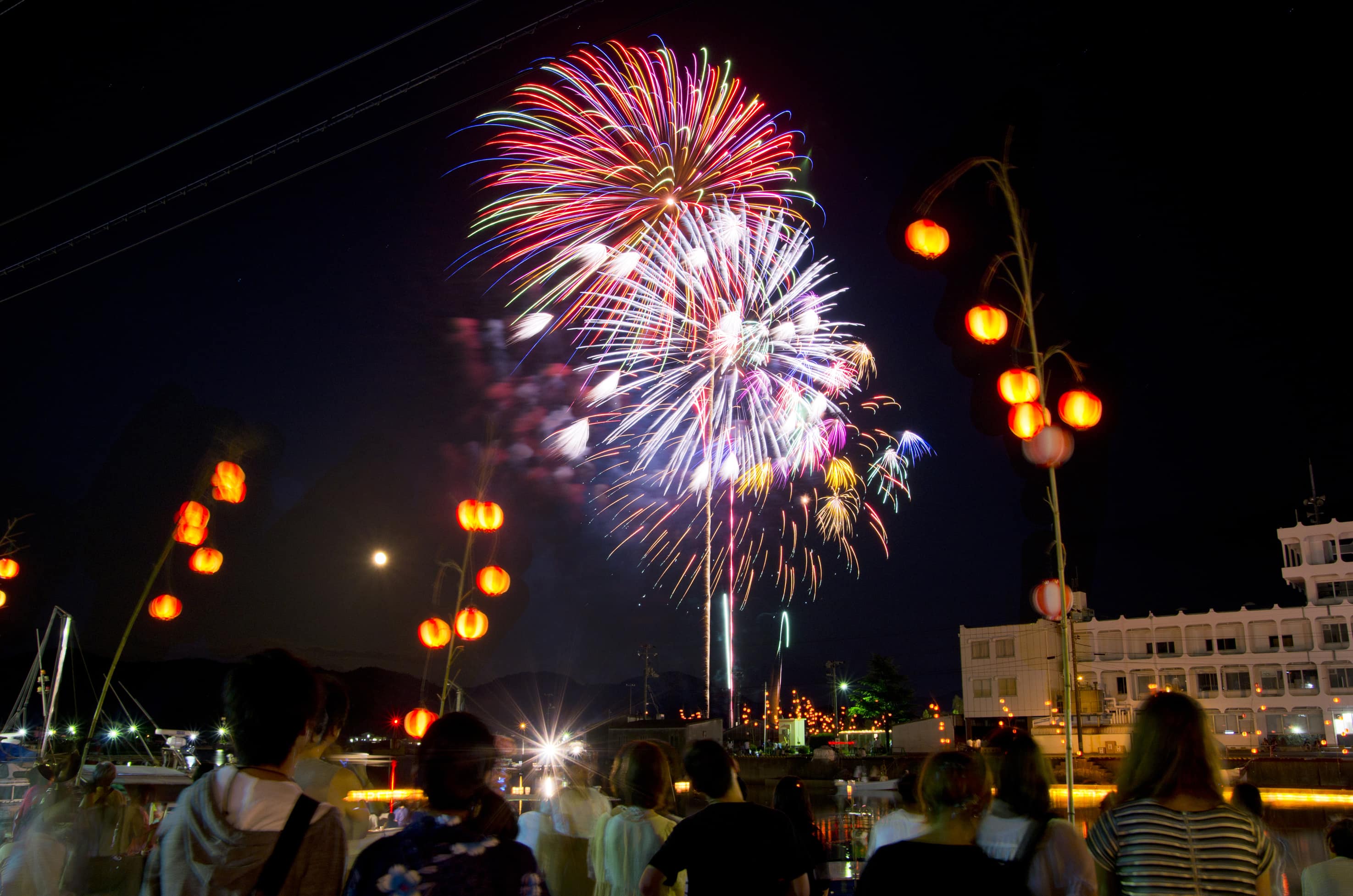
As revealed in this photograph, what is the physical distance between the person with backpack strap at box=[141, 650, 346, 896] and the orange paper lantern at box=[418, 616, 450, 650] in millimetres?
15148

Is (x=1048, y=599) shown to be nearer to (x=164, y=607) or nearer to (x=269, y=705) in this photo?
(x=269, y=705)

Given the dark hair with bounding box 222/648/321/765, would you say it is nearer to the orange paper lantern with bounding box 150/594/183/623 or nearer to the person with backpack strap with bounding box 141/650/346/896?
the person with backpack strap with bounding box 141/650/346/896

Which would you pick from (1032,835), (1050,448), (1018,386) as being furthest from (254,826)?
(1018,386)

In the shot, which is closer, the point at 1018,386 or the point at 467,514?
the point at 1018,386

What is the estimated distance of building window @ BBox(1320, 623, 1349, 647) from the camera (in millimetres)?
42531

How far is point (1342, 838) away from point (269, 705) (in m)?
5.09

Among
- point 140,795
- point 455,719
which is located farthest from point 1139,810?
point 140,795

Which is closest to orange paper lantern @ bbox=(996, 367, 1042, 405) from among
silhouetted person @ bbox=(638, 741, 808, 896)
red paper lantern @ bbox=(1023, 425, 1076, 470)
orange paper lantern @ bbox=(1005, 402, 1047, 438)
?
orange paper lantern @ bbox=(1005, 402, 1047, 438)

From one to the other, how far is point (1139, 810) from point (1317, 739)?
46.4 m

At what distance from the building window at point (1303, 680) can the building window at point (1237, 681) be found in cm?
186

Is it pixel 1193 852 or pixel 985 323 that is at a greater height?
pixel 985 323

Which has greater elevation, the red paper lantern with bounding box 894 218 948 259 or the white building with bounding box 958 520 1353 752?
the red paper lantern with bounding box 894 218 948 259

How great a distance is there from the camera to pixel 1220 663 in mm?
46094

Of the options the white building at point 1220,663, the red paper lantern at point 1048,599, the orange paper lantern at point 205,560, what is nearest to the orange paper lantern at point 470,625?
the orange paper lantern at point 205,560
